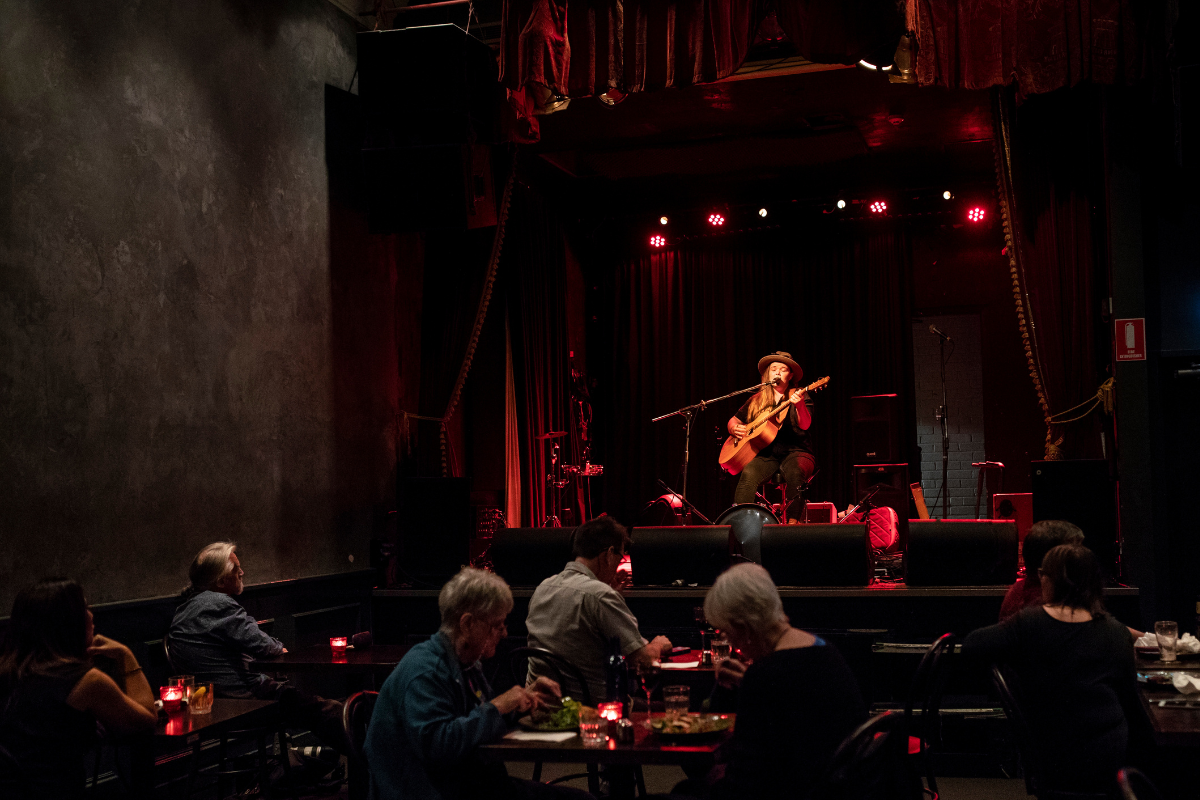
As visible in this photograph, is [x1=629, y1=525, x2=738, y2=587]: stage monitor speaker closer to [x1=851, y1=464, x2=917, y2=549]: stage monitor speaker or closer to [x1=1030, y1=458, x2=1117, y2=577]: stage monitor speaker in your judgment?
[x1=1030, y1=458, x2=1117, y2=577]: stage monitor speaker

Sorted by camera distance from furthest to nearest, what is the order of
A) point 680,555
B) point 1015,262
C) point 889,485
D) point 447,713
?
point 889,485 < point 1015,262 < point 680,555 < point 447,713

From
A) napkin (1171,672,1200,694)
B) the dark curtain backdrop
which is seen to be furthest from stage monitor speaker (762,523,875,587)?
the dark curtain backdrop

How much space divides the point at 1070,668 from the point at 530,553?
3.91 m

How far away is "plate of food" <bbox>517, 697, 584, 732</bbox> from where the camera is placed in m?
3.17

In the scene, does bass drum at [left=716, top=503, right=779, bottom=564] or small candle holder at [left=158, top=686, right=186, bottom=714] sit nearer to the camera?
small candle holder at [left=158, top=686, right=186, bottom=714]

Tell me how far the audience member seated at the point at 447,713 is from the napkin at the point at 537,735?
0.04 metres

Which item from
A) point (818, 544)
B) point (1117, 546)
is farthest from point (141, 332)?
point (1117, 546)

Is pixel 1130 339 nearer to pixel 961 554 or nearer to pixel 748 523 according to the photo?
pixel 961 554

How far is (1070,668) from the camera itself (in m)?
3.45

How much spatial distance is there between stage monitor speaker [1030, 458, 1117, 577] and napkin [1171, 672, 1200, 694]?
Answer: 2795 mm

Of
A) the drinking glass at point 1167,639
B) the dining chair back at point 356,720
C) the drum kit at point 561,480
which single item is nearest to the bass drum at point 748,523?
the drum kit at point 561,480

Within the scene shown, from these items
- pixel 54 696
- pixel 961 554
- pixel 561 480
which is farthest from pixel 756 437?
pixel 54 696

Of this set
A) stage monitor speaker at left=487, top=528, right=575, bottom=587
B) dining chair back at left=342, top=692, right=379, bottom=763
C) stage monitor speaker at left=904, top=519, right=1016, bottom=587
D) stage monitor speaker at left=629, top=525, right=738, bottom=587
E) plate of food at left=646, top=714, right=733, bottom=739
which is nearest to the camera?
plate of food at left=646, top=714, right=733, bottom=739

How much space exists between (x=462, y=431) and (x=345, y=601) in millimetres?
2146
